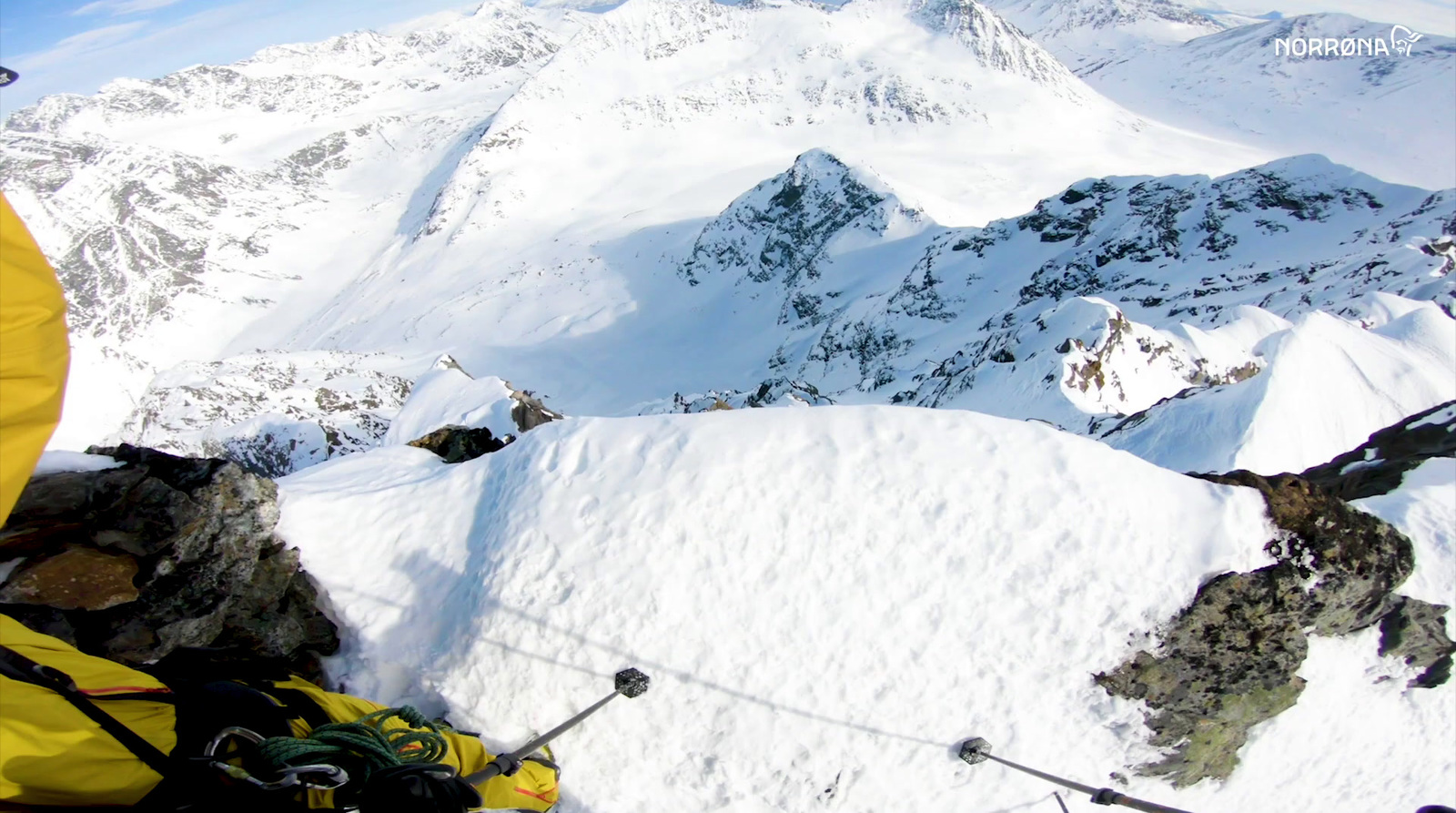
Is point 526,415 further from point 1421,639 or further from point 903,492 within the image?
point 1421,639

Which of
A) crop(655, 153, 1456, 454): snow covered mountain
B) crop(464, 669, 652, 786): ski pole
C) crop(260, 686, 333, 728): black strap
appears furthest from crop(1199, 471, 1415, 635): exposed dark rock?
crop(655, 153, 1456, 454): snow covered mountain

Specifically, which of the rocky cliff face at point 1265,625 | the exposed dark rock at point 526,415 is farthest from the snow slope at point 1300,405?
the exposed dark rock at point 526,415

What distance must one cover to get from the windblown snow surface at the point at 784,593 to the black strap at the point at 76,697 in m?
3.55

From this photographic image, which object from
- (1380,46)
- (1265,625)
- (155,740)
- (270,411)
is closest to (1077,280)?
(1265,625)

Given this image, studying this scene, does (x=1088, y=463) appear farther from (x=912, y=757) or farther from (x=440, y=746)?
(x=440, y=746)

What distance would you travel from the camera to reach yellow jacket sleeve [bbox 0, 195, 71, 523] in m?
2.99

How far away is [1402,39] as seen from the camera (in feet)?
625

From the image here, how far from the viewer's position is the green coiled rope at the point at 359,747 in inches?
163

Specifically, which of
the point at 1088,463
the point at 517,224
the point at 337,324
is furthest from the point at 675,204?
the point at 1088,463

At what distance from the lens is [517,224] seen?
5773 inches

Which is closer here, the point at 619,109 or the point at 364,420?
the point at 364,420

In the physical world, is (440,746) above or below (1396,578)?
above

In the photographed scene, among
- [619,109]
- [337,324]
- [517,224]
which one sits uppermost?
[619,109]

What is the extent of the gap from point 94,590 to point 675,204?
13630 cm
